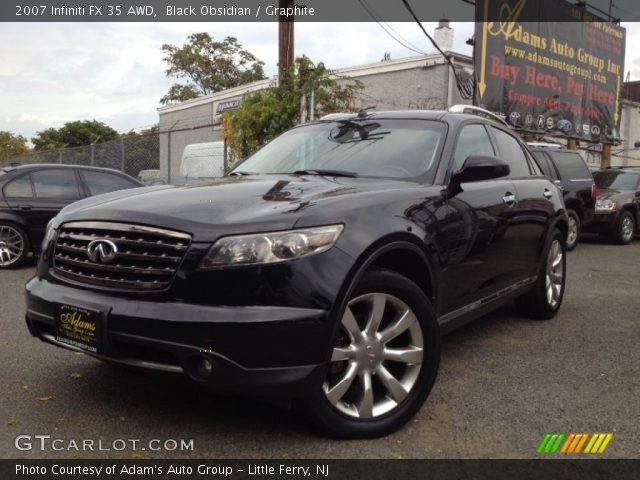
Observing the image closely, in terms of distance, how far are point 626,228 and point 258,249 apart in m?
11.8

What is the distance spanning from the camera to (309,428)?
9.63ft

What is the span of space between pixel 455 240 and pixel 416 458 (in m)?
1.34

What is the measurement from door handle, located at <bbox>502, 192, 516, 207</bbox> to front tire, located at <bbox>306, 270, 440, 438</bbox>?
156 centimetres

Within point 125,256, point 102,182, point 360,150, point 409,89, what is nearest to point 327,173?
point 360,150

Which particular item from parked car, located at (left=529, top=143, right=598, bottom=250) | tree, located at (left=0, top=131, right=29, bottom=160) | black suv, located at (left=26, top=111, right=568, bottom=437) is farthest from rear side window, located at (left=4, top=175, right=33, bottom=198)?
tree, located at (left=0, top=131, right=29, bottom=160)

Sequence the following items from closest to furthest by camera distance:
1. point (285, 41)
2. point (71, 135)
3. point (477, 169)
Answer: point (477, 169), point (285, 41), point (71, 135)

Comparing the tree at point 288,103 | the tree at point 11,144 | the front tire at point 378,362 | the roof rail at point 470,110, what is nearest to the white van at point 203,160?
the tree at point 288,103

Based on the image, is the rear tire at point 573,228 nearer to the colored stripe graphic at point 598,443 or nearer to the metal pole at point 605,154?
the colored stripe graphic at point 598,443

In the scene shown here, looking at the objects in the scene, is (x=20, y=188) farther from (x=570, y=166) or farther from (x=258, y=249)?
(x=570, y=166)

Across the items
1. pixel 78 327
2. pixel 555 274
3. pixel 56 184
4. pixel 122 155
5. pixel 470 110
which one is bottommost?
pixel 555 274

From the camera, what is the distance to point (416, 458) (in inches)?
110

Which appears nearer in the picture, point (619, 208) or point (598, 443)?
point (598, 443)
